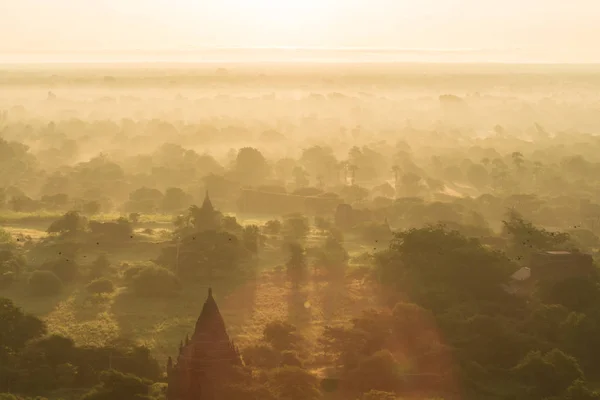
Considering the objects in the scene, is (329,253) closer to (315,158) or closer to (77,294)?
(77,294)

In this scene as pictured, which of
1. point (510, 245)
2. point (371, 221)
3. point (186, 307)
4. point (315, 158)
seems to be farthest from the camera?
point (315, 158)

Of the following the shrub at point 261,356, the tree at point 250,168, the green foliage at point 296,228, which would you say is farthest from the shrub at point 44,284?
the tree at point 250,168

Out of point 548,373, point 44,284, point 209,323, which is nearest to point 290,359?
point 209,323

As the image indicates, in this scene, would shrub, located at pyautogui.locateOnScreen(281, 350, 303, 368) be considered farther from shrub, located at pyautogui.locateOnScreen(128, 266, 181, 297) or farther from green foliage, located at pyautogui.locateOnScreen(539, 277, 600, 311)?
green foliage, located at pyautogui.locateOnScreen(539, 277, 600, 311)

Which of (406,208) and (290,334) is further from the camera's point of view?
(406,208)

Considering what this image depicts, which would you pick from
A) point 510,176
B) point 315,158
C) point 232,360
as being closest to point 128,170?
point 315,158

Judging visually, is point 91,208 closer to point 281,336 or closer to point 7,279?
point 7,279

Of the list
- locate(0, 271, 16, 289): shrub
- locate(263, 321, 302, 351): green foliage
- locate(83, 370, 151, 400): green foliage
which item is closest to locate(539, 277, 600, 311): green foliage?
locate(263, 321, 302, 351): green foliage

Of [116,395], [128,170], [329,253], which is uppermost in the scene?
[128,170]
